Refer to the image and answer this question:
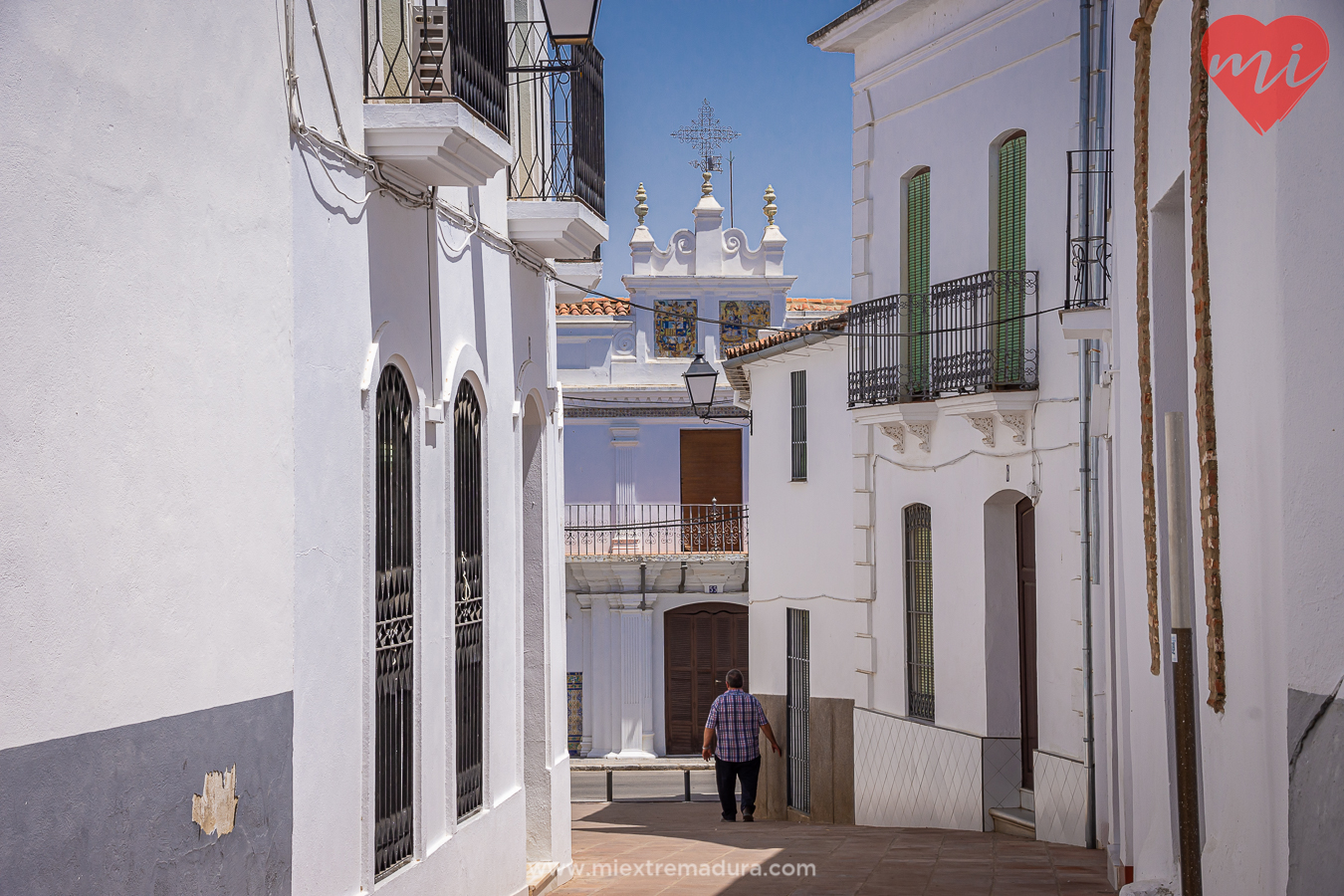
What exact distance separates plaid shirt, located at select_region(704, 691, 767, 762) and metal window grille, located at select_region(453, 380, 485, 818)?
597cm

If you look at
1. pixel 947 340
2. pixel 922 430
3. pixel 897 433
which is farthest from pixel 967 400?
pixel 897 433

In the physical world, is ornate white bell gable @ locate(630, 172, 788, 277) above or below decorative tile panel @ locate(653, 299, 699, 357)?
above

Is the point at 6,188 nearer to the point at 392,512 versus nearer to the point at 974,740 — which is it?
the point at 392,512

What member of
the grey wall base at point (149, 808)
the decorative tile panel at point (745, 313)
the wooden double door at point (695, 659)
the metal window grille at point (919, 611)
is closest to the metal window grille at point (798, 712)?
the metal window grille at point (919, 611)

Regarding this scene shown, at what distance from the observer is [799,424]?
19953 millimetres

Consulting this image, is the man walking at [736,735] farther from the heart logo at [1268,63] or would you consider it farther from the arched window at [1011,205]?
the heart logo at [1268,63]

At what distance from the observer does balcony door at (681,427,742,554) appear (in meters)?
30.0

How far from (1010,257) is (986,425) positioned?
1.78 meters

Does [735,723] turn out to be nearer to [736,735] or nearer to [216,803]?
[736,735]

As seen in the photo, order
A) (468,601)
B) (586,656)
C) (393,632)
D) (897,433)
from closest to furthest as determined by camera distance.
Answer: (393,632)
(468,601)
(897,433)
(586,656)

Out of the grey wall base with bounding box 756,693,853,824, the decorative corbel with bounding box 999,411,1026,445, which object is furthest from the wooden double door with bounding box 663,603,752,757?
the decorative corbel with bounding box 999,411,1026,445

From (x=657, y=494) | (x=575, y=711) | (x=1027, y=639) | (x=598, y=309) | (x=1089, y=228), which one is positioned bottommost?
(x=575, y=711)

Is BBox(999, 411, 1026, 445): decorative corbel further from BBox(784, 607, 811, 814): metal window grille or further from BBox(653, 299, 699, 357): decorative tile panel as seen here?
BBox(653, 299, 699, 357): decorative tile panel

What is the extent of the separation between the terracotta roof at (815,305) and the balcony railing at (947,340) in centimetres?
1393
